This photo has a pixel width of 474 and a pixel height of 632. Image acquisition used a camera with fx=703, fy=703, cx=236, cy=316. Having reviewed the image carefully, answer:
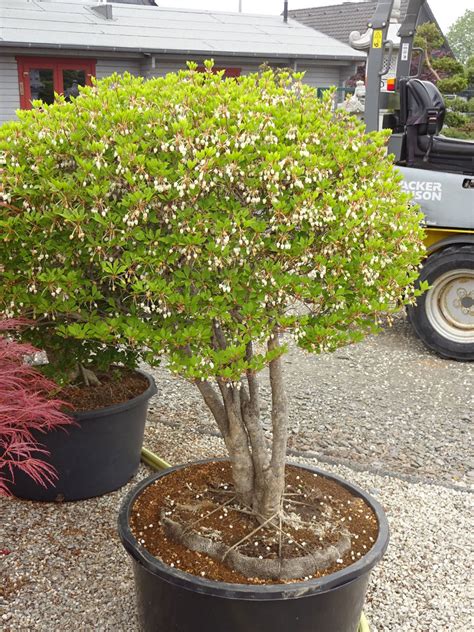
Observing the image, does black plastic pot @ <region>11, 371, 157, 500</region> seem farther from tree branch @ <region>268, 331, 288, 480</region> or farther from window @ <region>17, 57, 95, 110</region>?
window @ <region>17, 57, 95, 110</region>

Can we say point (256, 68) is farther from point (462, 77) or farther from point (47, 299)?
point (47, 299)

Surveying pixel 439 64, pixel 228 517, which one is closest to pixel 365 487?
pixel 228 517

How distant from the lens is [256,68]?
16.2 meters

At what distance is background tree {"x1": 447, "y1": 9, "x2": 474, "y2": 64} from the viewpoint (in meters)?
62.8

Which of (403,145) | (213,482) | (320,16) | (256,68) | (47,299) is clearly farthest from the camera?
(320,16)

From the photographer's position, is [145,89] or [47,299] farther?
[47,299]

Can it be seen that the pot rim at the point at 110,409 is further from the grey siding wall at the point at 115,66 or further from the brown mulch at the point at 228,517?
the grey siding wall at the point at 115,66

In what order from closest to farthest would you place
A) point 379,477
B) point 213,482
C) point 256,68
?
point 213,482
point 379,477
point 256,68

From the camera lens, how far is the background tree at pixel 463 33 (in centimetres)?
6281

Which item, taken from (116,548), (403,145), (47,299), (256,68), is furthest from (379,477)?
(256,68)

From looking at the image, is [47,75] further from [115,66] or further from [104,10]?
[104,10]

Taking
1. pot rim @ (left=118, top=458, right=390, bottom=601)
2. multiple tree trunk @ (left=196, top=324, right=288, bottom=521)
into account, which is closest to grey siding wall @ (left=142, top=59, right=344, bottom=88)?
multiple tree trunk @ (left=196, top=324, right=288, bottom=521)

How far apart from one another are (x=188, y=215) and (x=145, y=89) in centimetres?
52

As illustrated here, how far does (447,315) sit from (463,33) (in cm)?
6709
